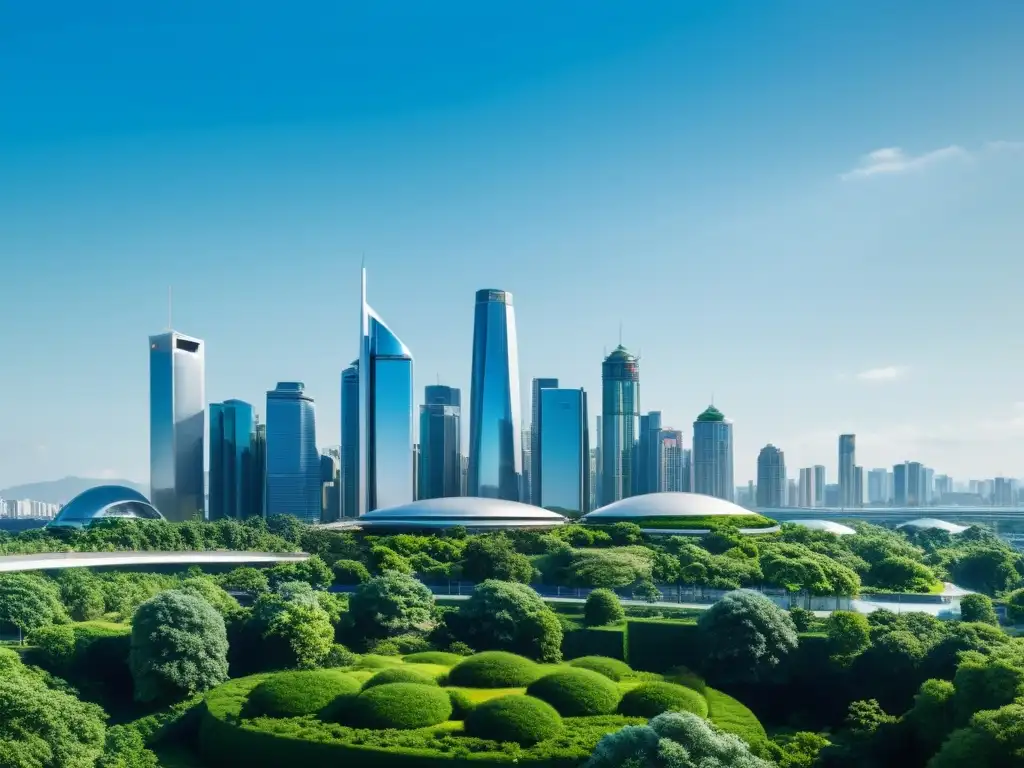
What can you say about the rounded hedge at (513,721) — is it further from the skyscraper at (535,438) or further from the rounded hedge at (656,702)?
the skyscraper at (535,438)

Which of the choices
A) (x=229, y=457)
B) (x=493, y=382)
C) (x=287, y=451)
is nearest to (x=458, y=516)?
(x=493, y=382)

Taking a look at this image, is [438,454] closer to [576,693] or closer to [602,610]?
[602,610]

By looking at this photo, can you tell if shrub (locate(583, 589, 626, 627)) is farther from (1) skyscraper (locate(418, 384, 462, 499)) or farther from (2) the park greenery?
(1) skyscraper (locate(418, 384, 462, 499))

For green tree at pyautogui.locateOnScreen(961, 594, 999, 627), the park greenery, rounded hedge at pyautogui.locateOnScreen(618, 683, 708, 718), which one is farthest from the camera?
green tree at pyautogui.locateOnScreen(961, 594, 999, 627)

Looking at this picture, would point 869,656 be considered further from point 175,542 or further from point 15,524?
point 15,524

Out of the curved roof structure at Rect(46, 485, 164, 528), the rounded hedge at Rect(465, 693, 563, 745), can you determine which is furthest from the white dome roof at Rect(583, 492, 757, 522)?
the rounded hedge at Rect(465, 693, 563, 745)

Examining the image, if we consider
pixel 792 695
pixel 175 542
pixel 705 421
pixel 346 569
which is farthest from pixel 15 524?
pixel 792 695
